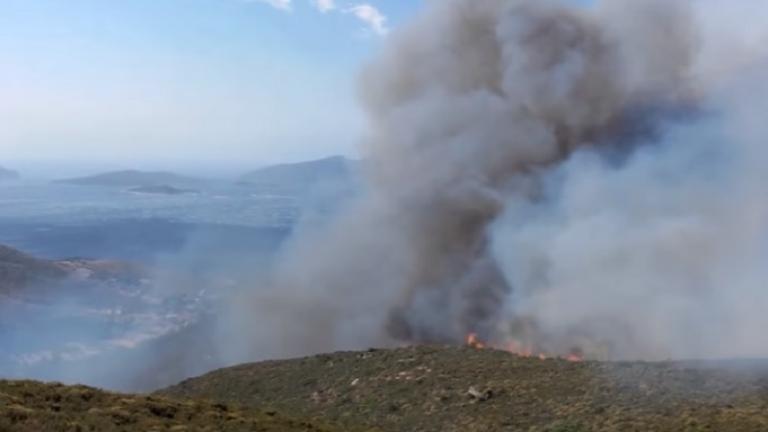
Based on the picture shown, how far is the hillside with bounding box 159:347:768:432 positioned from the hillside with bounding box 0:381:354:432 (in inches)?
250

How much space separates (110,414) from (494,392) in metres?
15.6

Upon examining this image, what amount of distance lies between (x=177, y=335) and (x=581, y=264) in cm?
6522

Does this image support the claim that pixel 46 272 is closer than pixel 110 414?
No

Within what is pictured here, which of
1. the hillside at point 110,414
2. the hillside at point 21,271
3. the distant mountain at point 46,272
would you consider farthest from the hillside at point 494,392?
the distant mountain at point 46,272

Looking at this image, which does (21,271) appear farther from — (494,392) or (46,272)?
(494,392)

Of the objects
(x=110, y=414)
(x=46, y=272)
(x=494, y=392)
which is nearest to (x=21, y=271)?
(x=46, y=272)

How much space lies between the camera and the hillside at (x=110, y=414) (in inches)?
646

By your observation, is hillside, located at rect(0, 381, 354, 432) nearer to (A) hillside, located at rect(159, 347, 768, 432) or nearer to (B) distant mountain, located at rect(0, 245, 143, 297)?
(A) hillside, located at rect(159, 347, 768, 432)

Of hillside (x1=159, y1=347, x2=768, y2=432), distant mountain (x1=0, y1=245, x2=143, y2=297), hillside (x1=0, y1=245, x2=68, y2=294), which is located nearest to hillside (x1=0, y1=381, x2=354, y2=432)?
hillside (x1=159, y1=347, x2=768, y2=432)

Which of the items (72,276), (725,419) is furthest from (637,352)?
(72,276)

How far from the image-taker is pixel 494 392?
93.6ft

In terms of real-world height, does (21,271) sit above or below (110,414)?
above

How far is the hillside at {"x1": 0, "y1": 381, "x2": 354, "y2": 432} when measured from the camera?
16406 millimetres

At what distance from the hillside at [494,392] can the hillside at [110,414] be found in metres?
6.35
